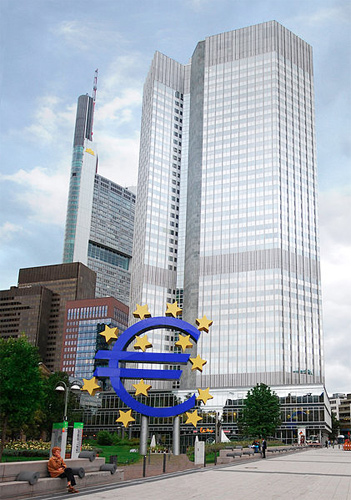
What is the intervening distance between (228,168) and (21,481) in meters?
134

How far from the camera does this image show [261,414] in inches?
3408

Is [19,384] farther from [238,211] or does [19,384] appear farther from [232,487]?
[238,211]

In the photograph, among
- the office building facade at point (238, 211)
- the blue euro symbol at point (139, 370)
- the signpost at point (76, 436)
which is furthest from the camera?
the office building facade at point (238, 211)

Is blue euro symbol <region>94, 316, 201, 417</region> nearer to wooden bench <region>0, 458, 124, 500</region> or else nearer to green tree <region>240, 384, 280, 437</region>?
wooden bench <region>0, 458, 124, 500</region>

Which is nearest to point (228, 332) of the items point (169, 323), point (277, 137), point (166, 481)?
point (277, 137)

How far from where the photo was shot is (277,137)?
5778 inches

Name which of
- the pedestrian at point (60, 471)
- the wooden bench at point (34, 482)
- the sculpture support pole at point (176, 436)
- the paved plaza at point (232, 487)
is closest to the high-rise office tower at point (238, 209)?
the sculpture support pole at point (176, 436)

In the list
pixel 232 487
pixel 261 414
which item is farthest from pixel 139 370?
pixel 261 414

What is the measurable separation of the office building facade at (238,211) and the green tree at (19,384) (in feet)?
245

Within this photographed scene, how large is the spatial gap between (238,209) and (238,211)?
0.57 meters

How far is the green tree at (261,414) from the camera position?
85812 mm

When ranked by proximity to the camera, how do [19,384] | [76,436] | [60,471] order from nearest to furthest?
[60,471]
[76,436]
[19,384]

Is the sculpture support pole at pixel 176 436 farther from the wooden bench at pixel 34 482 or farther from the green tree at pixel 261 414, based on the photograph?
the green tree at pixel 261 414

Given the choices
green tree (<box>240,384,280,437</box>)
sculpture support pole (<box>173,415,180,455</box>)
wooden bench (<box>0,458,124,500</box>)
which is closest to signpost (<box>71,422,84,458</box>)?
wooden bench (<box>0,458,124,500</box>)
